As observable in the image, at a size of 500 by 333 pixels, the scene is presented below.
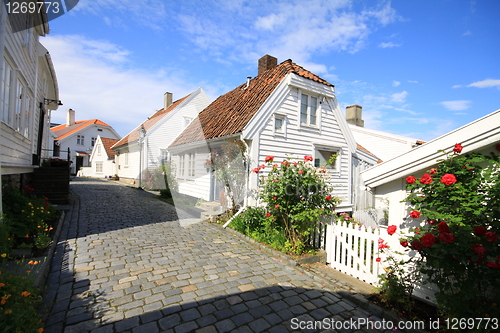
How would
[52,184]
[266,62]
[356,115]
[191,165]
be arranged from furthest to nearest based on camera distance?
[356,115], [191,165], [266,62], [52,184]

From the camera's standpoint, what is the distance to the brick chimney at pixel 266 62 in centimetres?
1342

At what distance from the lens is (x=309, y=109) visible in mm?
11469

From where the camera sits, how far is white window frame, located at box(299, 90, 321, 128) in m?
11.3

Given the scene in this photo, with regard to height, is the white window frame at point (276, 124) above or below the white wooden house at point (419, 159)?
above

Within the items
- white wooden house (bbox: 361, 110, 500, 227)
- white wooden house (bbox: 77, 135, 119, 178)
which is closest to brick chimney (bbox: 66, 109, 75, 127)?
white wooden house (bbox: 77, 135, 119, 178)

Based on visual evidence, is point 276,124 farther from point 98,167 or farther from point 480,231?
point 98,167

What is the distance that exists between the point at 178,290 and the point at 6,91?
694 centimetres

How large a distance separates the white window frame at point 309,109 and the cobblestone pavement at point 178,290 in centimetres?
664

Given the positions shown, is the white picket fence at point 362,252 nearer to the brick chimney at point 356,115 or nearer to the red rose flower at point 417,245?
the red rose flower at point 417,245

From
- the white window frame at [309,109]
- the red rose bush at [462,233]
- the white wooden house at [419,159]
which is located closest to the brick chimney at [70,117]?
the white window frame at [309,109]

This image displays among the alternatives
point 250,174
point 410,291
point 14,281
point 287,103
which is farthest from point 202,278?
point 287,103

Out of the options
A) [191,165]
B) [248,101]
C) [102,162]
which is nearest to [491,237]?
[248,101]

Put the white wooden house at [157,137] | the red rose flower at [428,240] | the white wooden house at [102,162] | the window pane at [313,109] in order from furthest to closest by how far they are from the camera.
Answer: the white wooden house at [102,162]
the white wooden house at [157,137]
the window pane at [313,109]
the red rose flower at [428,240]

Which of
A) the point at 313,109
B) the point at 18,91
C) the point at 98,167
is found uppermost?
the point at 313,109
